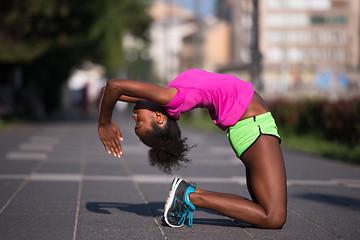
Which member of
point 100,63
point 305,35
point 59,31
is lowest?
point 305,35

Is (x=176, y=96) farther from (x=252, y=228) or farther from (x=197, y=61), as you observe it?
(x=197, y=61)

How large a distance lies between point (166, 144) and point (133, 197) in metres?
2.71

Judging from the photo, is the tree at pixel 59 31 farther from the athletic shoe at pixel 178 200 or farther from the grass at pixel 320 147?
the athletic shoe at pixel 178 200

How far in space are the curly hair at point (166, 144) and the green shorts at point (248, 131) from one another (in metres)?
0.41

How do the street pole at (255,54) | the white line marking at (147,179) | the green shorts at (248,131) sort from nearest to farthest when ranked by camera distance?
the green shorts at (248,131) → the white line marking at (147,179) → the street pole at (255,54)

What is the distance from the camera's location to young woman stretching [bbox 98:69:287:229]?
213 inches

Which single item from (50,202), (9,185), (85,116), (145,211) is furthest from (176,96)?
(85,116)

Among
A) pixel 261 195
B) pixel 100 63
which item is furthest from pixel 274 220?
pixel 100 63

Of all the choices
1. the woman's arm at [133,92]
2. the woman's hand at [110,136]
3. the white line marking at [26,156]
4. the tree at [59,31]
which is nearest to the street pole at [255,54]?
the tree at [59,31]

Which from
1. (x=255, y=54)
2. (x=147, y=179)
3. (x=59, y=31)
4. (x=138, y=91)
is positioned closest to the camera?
(x=138, y=91)

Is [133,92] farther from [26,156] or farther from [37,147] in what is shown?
[37,147]

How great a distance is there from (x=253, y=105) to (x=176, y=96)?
0.74 m

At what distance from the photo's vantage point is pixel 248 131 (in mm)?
5527

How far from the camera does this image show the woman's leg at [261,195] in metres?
5.48
